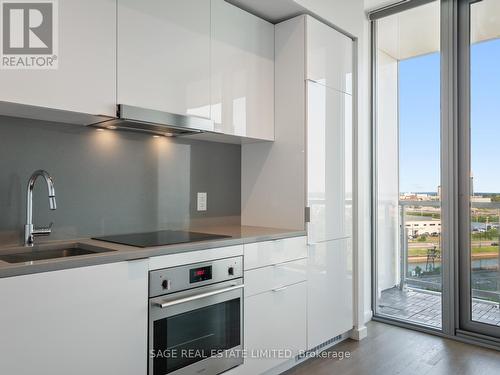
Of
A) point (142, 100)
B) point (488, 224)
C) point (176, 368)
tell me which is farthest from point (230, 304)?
point (488, 224)

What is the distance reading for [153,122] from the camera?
1.87m

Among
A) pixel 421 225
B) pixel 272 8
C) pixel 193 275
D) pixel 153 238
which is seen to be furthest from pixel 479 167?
pixel 153 238

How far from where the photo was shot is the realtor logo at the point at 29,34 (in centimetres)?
149

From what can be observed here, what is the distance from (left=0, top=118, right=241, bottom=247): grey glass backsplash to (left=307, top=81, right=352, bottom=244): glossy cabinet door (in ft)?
2.05

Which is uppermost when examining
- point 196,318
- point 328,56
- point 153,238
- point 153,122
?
point 328,56

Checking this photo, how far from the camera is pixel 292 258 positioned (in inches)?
92.4

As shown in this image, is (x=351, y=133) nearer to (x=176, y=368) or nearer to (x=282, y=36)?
(x=282, y=36)

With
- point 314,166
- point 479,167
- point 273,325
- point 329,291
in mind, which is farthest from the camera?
point 479,167

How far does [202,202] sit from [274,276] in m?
0.74

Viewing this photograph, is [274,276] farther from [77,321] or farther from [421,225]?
[421,225]

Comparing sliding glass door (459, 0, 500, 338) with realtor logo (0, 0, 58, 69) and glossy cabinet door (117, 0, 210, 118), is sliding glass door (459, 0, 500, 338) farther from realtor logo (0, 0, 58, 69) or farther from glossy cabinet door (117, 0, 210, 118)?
realtor logo (0, 0, 58, 69)

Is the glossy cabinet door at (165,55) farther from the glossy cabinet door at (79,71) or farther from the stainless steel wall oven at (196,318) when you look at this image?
the stainless steel wall oven at (196,318)

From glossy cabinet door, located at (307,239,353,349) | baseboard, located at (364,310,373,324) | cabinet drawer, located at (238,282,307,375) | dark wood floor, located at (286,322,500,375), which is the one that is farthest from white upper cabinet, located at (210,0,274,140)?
baseboard, located at (364,310,373,324)

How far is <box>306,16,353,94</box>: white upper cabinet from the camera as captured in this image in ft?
8.29
